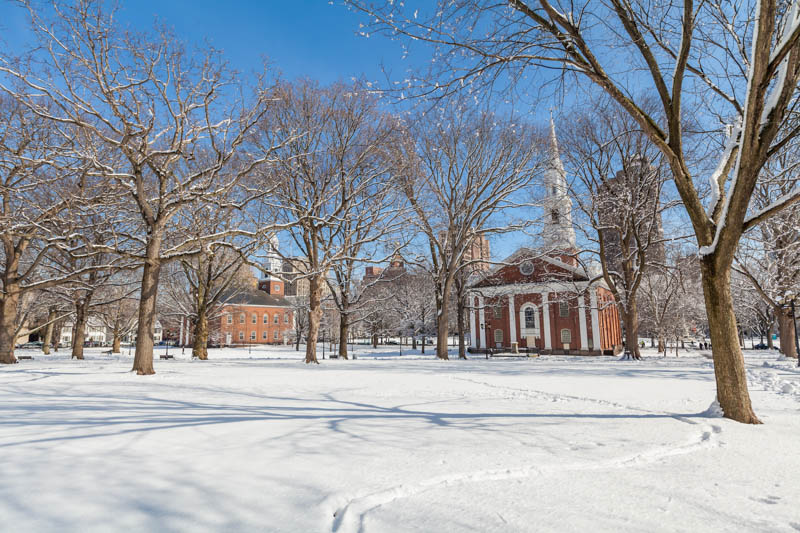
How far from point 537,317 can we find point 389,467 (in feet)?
144

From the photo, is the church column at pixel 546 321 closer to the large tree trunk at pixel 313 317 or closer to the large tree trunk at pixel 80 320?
the large tree trunk at pixel 313 317

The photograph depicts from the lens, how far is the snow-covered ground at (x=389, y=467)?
278 centimetres

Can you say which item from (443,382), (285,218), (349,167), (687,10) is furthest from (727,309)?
(285,218)

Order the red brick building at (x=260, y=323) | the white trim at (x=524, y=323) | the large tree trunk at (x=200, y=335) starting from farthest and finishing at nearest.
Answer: the red brick building at (x=260, y=323) < the white trim at (x=524, y=323) < the large tree trunk at (x=200, y=335)

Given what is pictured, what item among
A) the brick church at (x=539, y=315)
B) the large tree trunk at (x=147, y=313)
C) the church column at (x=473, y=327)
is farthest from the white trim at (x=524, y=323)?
the large tree trunk at (x=147, y=313)

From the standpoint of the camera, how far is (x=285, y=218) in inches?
827

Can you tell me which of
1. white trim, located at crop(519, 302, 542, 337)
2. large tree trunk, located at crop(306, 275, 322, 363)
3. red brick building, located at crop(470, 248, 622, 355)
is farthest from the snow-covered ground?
white trim, located at crop(519, 302, 542, 337)

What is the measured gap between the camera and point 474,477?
3.54 m

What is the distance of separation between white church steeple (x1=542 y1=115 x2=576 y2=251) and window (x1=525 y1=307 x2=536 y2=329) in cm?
2068

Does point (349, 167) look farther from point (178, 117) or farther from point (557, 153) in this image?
point (557, 153)

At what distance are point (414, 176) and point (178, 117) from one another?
41.0ft

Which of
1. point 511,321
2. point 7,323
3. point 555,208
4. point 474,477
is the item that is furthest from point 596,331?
point 474,477

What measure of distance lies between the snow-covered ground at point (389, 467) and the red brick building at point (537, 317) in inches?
1407

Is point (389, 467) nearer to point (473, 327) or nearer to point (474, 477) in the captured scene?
point (474, 477)
